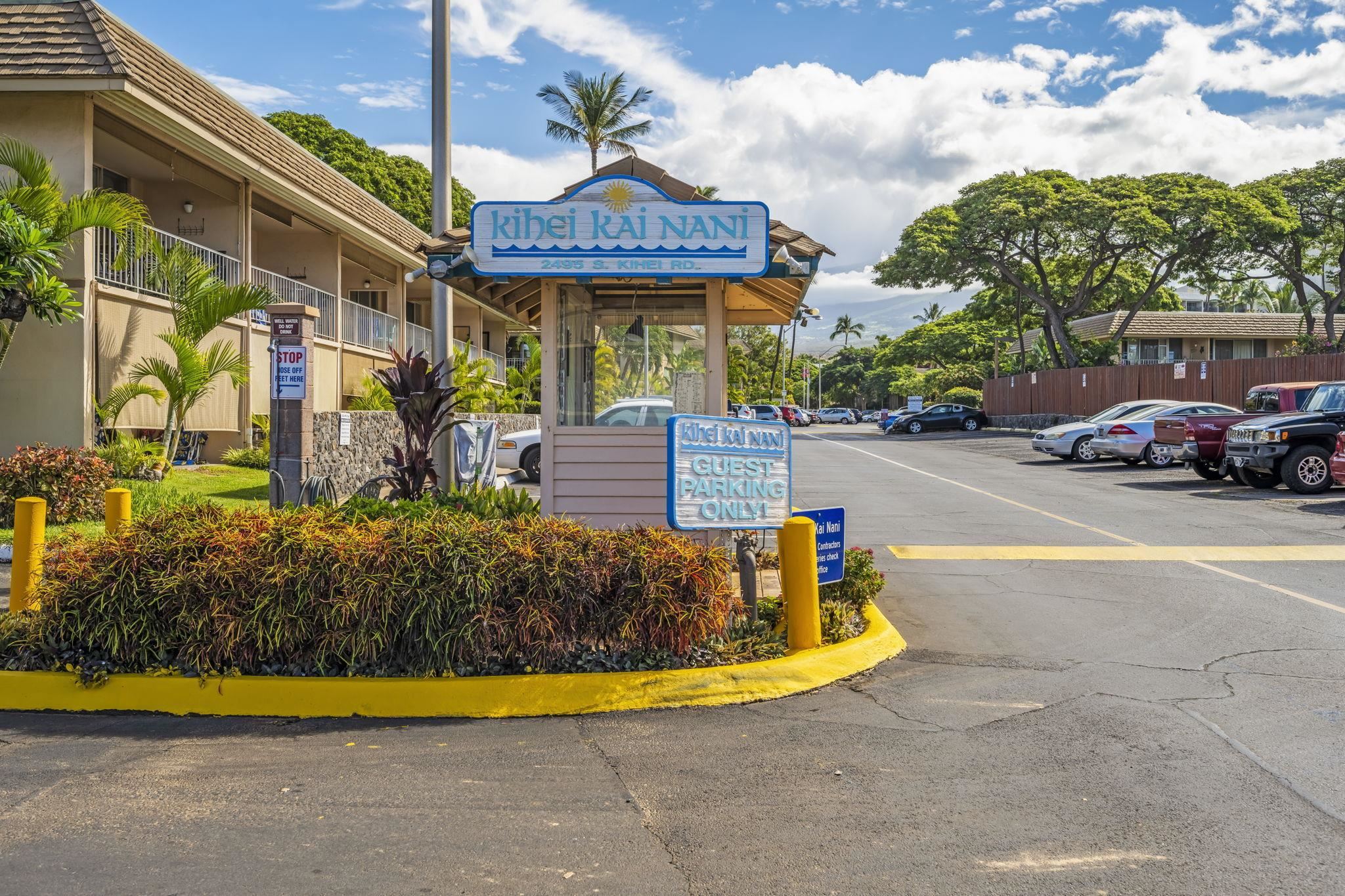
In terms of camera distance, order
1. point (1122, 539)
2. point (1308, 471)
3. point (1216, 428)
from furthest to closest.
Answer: point (1216, 428)
point (1308, 471)
point (1122, 539)

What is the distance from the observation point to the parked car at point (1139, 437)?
80.0ft

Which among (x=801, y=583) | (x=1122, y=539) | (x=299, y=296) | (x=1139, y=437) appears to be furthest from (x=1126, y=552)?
(x=299, y=296)

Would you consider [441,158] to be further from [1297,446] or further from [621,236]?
[1297,446]

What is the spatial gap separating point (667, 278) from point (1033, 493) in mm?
11572

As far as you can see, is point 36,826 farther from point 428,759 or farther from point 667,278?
point 667,278

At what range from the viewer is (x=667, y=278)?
9234mm

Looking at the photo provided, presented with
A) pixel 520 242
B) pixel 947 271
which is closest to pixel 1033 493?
pixel 520 242

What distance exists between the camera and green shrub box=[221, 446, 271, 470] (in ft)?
61.8

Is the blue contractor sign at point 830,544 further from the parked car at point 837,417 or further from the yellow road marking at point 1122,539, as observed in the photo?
the parked car at point 837,417

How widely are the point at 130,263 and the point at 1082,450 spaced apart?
69.9 feet

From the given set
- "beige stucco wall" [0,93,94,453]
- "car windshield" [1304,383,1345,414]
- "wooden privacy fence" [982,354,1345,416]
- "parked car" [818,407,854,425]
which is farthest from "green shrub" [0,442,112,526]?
"parked car" [818,407,854,425]

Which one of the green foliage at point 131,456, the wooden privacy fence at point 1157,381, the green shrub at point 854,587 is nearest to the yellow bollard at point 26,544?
the green shrub at point 854,587

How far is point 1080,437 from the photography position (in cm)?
2703

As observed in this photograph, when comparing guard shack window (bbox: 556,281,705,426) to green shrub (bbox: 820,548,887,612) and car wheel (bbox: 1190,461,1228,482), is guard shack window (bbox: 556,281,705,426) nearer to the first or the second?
green shrub (bbox: 820,548,887,612)
